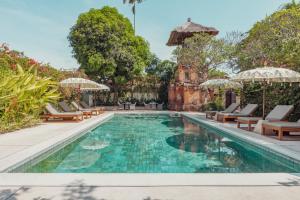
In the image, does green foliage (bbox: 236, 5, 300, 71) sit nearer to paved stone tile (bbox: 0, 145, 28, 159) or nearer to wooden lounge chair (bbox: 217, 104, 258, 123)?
wooden lounge chair (bbox: 217, 104, 258, 123)

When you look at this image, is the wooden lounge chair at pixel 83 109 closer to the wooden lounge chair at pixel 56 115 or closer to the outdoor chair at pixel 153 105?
the wooden lounge chair at pixel 56 115

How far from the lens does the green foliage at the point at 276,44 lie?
10.9 metres

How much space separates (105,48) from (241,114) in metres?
16.2

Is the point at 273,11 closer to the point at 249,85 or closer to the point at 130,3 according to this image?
the point at 249,85

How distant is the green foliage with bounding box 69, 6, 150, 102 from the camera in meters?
24.6

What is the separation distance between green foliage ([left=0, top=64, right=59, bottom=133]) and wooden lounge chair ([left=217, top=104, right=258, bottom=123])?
893 centimetres

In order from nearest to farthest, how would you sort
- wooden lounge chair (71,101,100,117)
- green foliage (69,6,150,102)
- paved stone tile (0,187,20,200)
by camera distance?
paved stone tile (0,187,20,200), wooden lounge chair (71,101,100,117), green foliage (69,6,150,102)

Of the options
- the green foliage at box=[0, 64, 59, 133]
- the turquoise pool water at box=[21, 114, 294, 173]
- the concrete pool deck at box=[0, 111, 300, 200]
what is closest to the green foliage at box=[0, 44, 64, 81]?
the green foliage at box=[0, 64, 59, 133]

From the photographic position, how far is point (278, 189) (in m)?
3.75

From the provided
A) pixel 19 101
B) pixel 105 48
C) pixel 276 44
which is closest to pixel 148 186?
pixel 19 101

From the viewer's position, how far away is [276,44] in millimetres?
13852

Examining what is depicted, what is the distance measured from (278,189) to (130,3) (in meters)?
32.0

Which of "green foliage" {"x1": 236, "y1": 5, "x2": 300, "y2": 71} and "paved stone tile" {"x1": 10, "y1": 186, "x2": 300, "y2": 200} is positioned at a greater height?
"green foliage" {"x1": 236, "y1": 5, "x2": 300, "y2": 71}

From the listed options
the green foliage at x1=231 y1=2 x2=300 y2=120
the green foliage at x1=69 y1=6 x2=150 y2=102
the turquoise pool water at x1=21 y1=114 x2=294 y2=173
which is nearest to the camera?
the turquoise pool water at x1=21 y1=114 x2=294 y2=173
